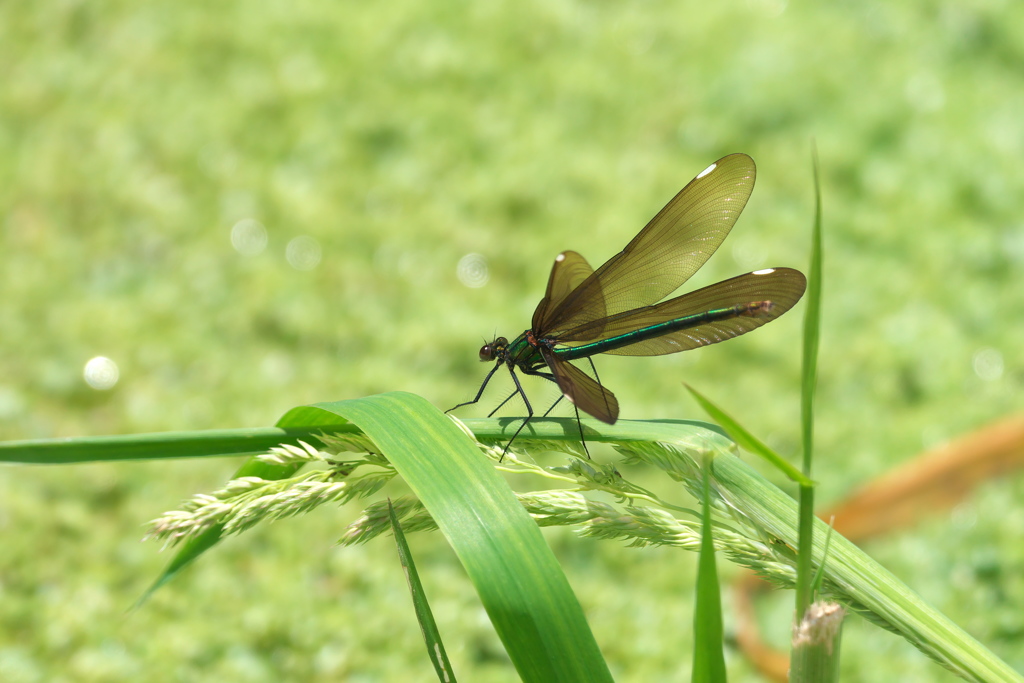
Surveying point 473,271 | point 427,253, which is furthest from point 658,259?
point 427,253

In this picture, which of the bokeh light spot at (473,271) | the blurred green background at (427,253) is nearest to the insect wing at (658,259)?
the blurred green background at (427,253)

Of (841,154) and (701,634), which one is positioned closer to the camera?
(701,634)

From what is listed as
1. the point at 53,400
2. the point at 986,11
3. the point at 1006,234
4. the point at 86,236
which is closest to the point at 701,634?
the point at 53,400

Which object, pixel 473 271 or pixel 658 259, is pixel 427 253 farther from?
pixel 658 259

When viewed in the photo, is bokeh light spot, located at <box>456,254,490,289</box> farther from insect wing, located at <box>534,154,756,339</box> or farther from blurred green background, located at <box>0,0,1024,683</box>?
insect wing, located at <box>534,154,756,339</box>

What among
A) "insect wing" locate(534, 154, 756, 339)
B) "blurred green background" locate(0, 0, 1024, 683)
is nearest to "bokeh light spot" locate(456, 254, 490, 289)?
"blurred green background" locate(0, 0, 1024, 683)

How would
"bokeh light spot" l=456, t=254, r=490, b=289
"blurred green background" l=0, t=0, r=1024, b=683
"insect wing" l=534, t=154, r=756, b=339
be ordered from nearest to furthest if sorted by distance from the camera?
"insect wing" l=534, t=154, r=756, b=339
"blurred green background" l=0, t=0, r=1024, b=683
"bokeh light spot" l=456, t=254, r=490, b=289

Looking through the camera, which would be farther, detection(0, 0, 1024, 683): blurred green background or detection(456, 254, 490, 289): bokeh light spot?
detection(456, 254, 490, 289): bokeh light spot

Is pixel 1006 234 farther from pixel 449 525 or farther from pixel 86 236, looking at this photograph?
pixel 86 236
